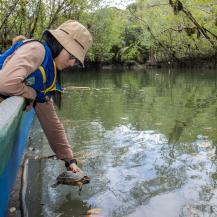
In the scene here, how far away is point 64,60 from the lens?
2822 millimetres

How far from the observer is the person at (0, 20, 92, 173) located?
2428 millimetres

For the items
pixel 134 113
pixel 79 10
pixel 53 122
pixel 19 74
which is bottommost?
pixel 134 113

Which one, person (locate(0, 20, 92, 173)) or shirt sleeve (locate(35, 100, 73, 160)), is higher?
person (locate(0, 20, 92, 173))

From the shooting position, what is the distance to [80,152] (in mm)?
5055

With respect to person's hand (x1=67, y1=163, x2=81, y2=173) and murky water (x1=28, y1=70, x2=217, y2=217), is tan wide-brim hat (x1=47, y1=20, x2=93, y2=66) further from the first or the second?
murky water (x1=28, y1=70, x2=217, y2=217)

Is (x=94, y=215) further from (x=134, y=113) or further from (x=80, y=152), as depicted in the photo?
(x=134, y=113)

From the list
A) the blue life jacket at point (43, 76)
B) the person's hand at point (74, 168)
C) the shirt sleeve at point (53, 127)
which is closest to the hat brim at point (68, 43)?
the blue life jacket at point (43, 76)

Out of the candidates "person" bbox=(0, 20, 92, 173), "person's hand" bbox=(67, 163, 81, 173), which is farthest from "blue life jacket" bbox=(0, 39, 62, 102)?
"person's hand" bbox=(67, 163, 81, 173)

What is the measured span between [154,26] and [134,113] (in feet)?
101

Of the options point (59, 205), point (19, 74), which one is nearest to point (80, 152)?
point (59, 205)

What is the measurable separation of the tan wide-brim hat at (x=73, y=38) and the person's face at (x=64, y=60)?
0.25 feet

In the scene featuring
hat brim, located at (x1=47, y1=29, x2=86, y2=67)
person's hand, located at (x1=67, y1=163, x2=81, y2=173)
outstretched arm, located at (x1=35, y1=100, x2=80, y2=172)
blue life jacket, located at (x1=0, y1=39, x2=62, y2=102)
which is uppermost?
hat brim, located at (x1=47, y1=29, x2=86, y2=67)

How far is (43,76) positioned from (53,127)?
0.77 metres

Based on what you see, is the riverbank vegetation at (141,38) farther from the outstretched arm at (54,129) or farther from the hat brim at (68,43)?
the hat brim at (68,43)
